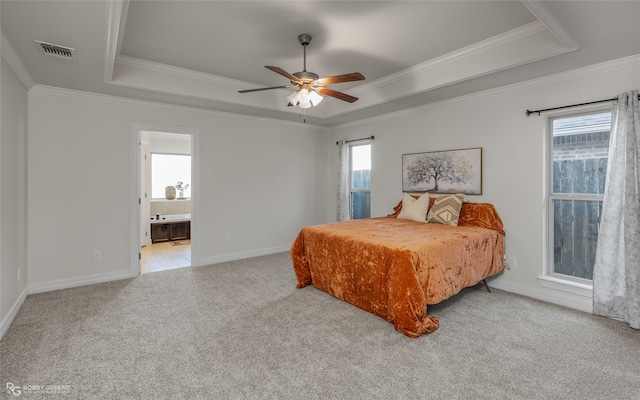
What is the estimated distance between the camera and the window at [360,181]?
18.0 feet

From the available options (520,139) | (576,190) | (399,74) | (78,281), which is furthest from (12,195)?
(576,190)

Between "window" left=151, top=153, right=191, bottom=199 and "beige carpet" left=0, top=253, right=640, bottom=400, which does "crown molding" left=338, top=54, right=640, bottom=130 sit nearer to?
"beige carpet" left=0, top=253, right=640, bottom=400

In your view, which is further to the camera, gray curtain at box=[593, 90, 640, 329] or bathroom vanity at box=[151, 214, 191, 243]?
bathroom vanity at box=[151, 214, 191, 243]

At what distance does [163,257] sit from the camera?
17.1ft

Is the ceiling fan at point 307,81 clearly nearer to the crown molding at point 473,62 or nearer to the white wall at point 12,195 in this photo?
the crown molding at point 473,62

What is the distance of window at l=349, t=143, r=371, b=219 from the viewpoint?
5.50m

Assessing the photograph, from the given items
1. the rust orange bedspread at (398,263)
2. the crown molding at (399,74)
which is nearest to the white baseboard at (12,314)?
the crown molding at (399,74)

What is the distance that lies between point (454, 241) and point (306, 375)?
69.4 inches

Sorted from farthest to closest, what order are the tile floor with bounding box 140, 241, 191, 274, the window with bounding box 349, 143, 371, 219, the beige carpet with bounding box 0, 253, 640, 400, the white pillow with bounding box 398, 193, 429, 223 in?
the window with bounding box 349, 143, 371, 219 → the tile floor with bounding box 140, 241, 191, 274 → the white pillow with bounding box 398, 193, 429, 223 → the beige carpet with bounding box 0, 253, 640, 400

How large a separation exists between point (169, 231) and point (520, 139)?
6519 millimetres

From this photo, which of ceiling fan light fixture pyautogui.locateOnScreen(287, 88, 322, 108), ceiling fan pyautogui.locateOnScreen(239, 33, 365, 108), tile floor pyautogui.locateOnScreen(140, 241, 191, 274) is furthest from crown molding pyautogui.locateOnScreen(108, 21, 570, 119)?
tile floor pyautogui.locateOnScreen(140, 241, 191, 274)

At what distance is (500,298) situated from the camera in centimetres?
332

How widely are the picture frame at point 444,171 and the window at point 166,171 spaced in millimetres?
5393

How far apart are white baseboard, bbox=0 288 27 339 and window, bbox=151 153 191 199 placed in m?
4.09
